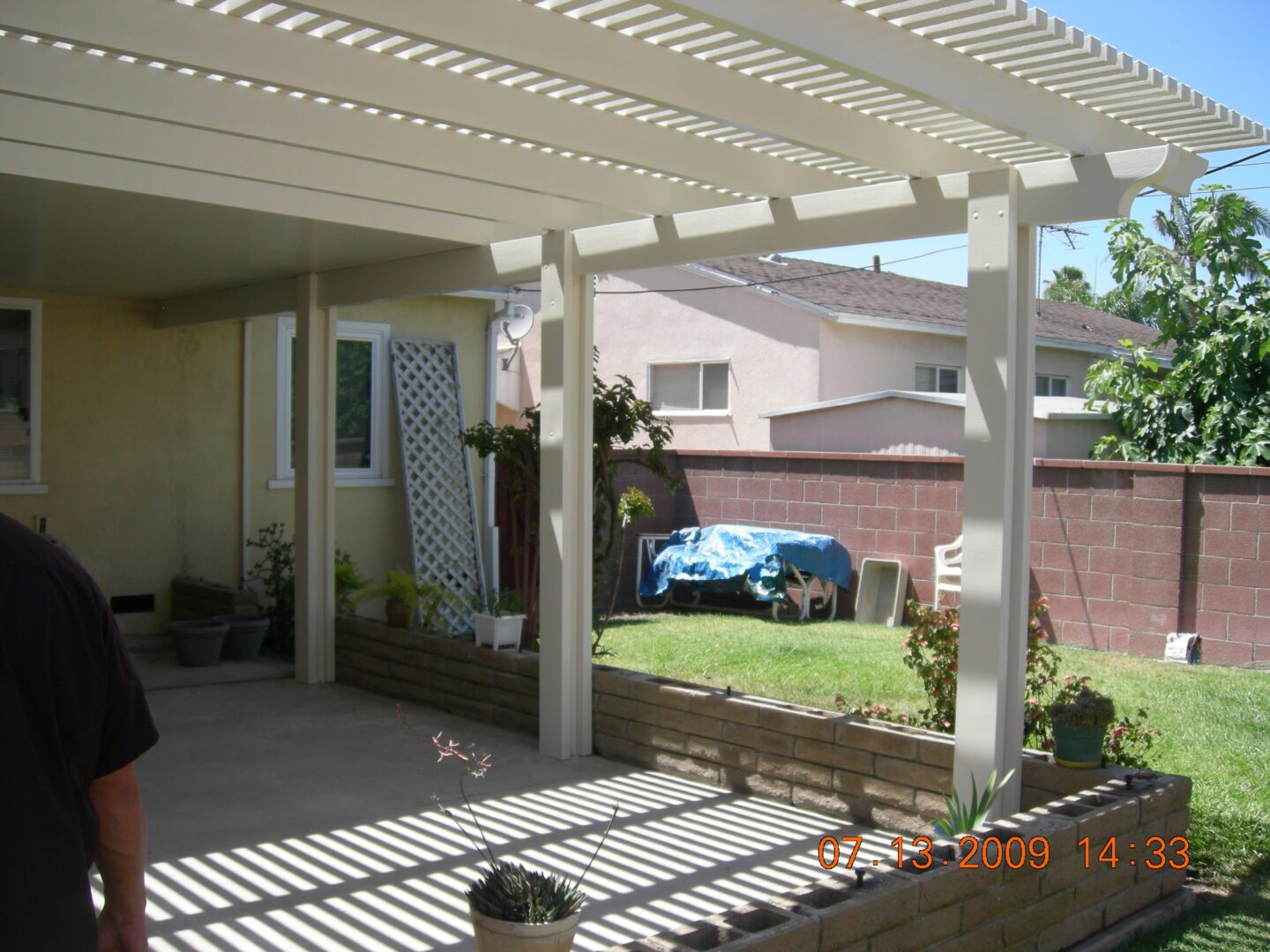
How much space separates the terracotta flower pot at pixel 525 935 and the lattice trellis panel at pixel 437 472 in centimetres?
827

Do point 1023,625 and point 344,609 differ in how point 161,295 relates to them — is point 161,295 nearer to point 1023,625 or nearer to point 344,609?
point 344,609

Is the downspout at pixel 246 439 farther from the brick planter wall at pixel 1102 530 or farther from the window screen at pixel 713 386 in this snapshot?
the window screen at pixel 713 386

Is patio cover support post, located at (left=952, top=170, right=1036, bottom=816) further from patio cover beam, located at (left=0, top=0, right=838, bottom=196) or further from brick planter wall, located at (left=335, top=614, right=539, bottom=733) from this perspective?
brick planter wall, located at (left=335, top=614, right=539, bottom=733)

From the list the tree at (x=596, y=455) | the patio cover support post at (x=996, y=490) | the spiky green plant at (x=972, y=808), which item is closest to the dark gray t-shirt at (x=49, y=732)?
the spiky green plant at (x=972, y=808)

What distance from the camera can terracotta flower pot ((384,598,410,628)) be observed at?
333 inches

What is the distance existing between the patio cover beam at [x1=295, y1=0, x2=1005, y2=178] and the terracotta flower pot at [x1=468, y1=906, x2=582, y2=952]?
2574mm

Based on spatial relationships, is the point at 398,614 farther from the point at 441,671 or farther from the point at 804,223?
the point at 804,223

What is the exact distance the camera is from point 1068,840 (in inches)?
154

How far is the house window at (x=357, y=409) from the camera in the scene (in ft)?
35.8

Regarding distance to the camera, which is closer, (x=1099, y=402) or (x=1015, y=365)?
(x=1015, y=365)

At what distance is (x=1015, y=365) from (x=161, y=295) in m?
7.62

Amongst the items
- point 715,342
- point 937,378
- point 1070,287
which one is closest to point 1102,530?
point 937,378

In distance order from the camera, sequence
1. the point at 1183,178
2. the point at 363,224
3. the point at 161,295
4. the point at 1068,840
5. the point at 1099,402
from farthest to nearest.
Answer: the point at 1099,402, the point at 161,295, the point at 363,224, the point at 1183,178, the point at 1068,840

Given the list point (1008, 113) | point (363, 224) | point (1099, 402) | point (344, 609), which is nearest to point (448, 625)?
point (344, 609)
